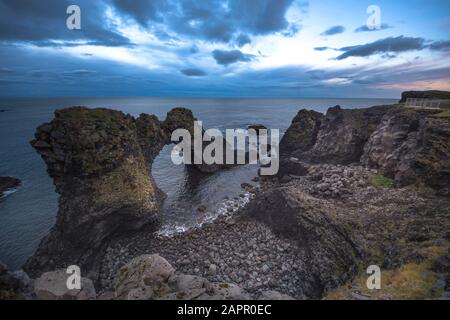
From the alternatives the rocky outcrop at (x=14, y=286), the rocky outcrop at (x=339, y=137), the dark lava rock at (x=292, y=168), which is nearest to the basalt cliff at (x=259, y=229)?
the rocky outcrop at (x=14, y=286)

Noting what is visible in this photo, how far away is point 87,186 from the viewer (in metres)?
28.0

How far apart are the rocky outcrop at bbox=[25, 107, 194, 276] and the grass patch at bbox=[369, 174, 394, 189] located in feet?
91.5

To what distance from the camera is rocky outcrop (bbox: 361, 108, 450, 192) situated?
2920 cm

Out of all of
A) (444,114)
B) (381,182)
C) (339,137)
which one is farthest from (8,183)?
(444,114)

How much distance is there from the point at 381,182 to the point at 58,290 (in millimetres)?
35381

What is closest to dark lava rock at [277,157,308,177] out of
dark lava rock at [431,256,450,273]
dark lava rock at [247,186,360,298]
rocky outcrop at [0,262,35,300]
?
dark lava rock at [247,186,360,298]

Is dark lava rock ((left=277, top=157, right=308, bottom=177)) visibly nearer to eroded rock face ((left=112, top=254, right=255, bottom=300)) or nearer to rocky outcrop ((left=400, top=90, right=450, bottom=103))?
rocky outcrop ((left=400, top=90, right=450, bottom=103))

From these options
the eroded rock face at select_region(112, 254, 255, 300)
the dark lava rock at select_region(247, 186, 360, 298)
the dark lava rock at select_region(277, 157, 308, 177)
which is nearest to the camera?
the eroded rock face at select_region(112, 254, 255, 300)

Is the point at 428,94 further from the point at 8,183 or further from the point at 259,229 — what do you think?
the point at 8,183

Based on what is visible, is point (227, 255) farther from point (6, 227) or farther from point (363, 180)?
point (6, 227)

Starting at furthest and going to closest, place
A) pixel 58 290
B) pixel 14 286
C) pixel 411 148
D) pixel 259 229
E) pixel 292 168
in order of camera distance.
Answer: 1. pixel 292 168
2. pixel 411 148
3. pixel 259 229
4. pixel 58 290
5. pixel 14 286
